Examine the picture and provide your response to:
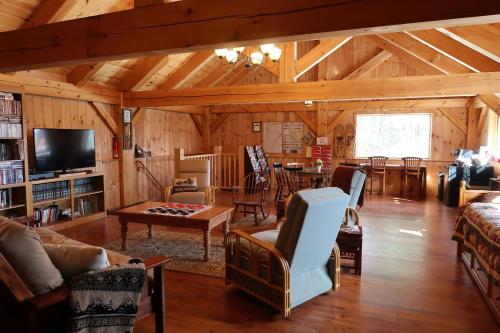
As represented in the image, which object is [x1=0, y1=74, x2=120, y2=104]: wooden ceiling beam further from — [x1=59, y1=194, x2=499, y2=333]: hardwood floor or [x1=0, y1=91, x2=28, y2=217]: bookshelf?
[x1=59, y1=194, x2=499, y2=333]: hardwood floor

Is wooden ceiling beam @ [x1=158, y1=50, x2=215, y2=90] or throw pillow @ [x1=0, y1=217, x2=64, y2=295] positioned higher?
wooden ceiling beam @ [x1=158, y1=50, x2=215, y2=90]

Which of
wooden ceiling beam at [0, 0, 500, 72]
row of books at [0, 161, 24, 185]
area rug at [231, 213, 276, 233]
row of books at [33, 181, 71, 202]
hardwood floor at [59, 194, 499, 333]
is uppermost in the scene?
wooden ceiling beam at [0, 0, 500, 72]

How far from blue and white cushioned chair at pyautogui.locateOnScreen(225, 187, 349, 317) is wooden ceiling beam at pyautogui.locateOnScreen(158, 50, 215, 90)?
486 centimetres

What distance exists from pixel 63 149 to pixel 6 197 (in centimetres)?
109

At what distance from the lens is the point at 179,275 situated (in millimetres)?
3576

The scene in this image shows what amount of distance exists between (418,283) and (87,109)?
226 inches

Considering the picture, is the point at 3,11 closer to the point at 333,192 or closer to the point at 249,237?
the point at 249,237

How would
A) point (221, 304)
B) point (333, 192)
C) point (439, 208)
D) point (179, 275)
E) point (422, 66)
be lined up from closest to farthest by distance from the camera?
1. point (333, 192)
2. point (221, 304)
3. point (179, 275)
4. point (439, 208)
5. point (422, 66)

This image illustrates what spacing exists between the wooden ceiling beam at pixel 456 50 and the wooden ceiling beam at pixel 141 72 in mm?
4251

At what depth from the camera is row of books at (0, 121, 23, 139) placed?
4.44 metres

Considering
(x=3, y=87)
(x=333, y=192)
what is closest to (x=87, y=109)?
(x=3, y=87)

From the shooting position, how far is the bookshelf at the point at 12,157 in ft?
14.7

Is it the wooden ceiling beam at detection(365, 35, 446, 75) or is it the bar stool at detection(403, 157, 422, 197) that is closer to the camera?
the wooden ceiling beam at detection(365, 35, 446, 75)

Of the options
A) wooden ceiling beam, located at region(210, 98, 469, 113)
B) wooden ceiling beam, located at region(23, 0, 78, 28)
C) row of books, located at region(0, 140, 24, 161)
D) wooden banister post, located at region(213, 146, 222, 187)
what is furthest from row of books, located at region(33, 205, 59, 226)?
wooden ceiling beam, located at region(210, 98, 469, 113)
